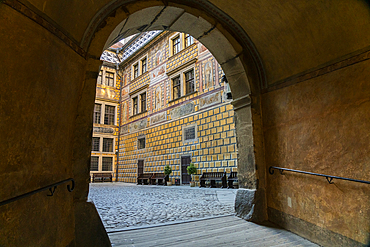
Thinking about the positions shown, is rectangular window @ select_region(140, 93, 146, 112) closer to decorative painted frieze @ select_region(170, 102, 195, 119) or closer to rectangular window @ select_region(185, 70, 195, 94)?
decorative painted frieze @ select_region(170, 102, 195, 119)

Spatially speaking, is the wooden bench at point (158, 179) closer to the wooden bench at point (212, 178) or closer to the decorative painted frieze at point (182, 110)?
the wooden bench at point (212, 178)

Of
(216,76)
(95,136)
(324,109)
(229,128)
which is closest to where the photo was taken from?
(324,109)

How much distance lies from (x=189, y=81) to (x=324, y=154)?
11898mm

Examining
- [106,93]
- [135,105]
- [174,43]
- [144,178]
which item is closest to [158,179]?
[144,178]

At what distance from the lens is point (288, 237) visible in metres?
3.28

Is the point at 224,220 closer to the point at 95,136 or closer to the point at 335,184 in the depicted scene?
the point at 335,184

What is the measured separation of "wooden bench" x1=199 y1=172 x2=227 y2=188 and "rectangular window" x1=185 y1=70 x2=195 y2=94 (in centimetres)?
511

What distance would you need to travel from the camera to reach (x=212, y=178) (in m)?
11.5

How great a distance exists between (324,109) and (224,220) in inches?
95.5

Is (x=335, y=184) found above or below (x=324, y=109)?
below

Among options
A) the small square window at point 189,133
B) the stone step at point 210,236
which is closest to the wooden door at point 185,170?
the small square window at point 189,133

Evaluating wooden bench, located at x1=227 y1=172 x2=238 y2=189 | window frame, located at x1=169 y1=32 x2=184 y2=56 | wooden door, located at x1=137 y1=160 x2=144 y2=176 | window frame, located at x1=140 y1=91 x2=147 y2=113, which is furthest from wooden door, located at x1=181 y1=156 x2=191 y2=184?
window frame, located at x1=169 y1=32 x2=184 y2=56

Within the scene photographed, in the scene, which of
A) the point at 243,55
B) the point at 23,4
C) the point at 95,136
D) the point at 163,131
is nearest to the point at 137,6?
the point at 23,4

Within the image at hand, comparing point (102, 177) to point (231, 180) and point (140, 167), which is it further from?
point (231, 180)
